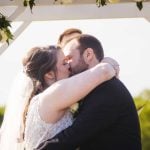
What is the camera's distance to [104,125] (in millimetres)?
3025

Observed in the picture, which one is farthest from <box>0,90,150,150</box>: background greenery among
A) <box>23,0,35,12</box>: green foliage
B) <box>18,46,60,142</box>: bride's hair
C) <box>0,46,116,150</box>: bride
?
<box>18,46,60,142</box>: bride's hair

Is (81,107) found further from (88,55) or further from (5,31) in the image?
(5,31)

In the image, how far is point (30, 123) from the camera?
3240 mm

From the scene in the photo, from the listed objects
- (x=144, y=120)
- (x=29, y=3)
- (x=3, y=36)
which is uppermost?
(x=29, y=3)

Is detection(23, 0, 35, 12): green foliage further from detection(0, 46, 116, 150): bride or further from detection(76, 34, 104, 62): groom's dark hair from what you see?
detection(76, 34, 104, 62): groom's dark hair

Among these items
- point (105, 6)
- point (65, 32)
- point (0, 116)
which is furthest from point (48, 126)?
point (0, 116)

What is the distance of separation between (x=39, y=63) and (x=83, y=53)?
0.24 m

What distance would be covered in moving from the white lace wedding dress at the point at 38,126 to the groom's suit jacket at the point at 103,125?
91 mm

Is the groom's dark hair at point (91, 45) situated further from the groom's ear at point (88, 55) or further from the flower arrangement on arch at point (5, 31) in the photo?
the flower arrangement on arch at point (5, 31)

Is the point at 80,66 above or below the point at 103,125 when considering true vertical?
above

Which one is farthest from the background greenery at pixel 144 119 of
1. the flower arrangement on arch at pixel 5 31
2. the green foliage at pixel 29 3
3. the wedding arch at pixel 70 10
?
the green foliage at pixel 29 3

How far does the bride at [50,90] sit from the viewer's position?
9.95 ft

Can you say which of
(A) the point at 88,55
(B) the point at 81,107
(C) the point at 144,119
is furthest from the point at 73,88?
(C) the point at 144,119

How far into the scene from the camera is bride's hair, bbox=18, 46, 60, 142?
3.30 meters
